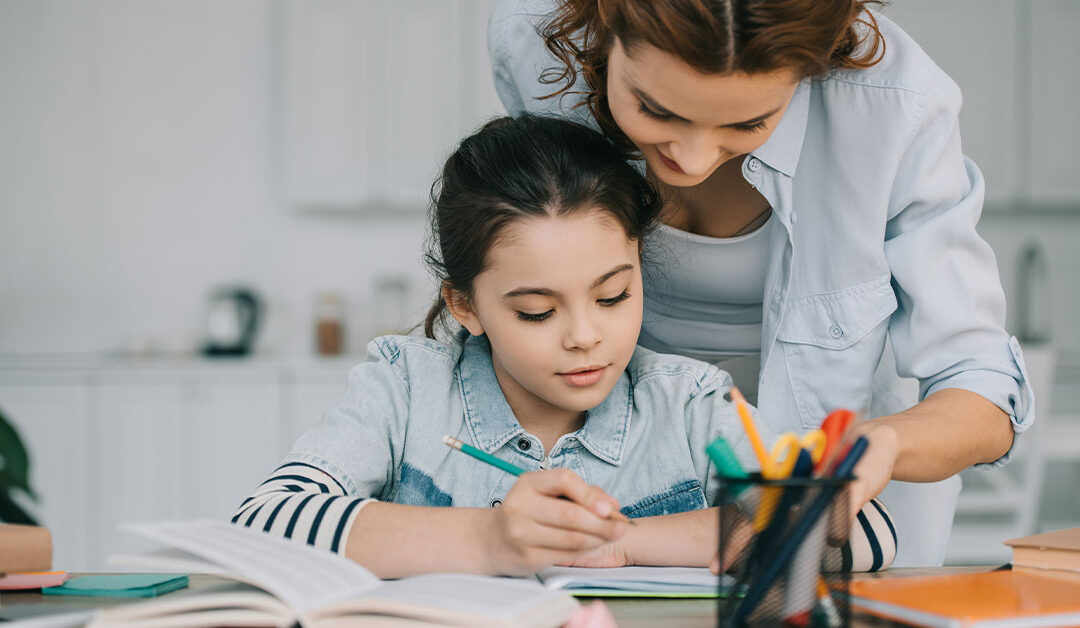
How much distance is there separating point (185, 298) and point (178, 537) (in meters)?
3.55

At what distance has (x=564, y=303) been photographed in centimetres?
108

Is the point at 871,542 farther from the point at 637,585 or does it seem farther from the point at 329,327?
the point at 329,327

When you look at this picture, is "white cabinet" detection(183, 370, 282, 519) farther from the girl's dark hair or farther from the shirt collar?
the shirt collar

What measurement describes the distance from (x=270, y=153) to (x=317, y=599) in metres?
3.67

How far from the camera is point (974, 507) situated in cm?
301

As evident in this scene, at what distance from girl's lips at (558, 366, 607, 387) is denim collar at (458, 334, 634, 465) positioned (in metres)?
0.11

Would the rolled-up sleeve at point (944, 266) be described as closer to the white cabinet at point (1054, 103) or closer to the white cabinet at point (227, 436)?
the white cabinet at point (227, 436)

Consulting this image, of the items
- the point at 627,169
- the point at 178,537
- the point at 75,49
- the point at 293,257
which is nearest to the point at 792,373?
the point at 627,169

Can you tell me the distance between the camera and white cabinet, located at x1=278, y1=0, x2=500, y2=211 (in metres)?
3.79

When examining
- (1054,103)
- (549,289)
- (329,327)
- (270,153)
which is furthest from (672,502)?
(1054,103)

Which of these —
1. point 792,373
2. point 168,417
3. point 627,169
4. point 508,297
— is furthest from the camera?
point 168,417

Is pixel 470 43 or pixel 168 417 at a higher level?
pixel 470 43

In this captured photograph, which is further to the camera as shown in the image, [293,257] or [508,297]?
[293,257]

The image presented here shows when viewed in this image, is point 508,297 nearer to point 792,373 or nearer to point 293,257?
point 792,373
